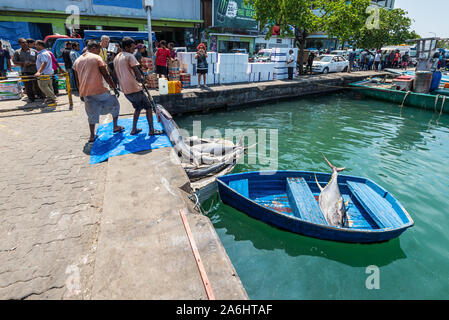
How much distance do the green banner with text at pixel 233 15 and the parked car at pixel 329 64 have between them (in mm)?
11029

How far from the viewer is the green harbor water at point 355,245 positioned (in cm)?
400

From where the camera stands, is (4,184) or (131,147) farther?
(131,147)

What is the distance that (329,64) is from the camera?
2228 centimetres

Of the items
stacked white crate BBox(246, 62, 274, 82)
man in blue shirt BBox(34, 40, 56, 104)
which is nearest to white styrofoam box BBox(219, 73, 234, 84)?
stacked white crate BBox(246, 62, 274, 82)

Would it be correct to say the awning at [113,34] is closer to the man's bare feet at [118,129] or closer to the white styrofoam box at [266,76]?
the white styrofoam box at [266,76]

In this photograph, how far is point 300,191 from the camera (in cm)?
546

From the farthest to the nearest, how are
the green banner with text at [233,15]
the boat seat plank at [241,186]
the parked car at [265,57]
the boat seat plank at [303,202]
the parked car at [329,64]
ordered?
the green banner with text at [233,15] < the parked car at [265,57] < the parked car at [329,64] < the boat seat plank at [241,186] < the boat seat plank at [303,202]

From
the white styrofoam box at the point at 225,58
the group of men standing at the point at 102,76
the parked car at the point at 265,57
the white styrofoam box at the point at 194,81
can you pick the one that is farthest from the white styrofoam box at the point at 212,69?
the parked car at the point at 265,57
